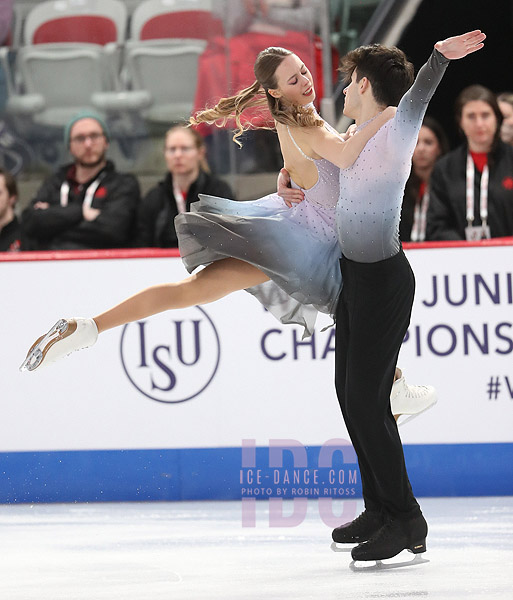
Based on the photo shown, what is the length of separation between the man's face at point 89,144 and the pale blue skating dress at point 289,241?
2.33 metres

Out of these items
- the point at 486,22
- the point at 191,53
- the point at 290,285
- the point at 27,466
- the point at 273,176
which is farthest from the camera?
the point at 486,22

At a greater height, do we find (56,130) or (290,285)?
(56,130)

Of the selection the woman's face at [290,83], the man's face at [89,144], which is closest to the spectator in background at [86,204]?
the man's face at [89,144]

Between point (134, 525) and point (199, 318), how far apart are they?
1.03 metres

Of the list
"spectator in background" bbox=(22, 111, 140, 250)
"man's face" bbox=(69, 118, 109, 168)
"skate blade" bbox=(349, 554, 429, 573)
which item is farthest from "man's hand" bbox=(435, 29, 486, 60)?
"man's face" bbox=(69, 118, 109, 168)

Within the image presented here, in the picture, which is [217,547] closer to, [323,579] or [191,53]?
[323,579]

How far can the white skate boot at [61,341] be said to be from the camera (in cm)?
339

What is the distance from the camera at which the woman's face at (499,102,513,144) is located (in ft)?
19.1

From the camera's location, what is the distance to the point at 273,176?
6.54 m

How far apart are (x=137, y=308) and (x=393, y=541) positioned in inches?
39.4

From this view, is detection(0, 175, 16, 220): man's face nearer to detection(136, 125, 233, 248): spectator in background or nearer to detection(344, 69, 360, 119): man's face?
detection(136, 125, 233, 248): spectator in background

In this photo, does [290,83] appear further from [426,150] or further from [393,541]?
[426,150]

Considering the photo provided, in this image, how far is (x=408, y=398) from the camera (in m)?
3.51

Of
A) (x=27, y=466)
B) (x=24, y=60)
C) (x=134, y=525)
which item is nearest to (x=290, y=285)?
(x=134, y=525)
